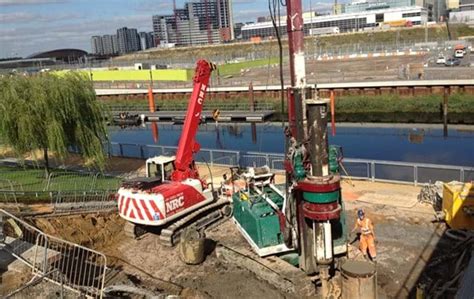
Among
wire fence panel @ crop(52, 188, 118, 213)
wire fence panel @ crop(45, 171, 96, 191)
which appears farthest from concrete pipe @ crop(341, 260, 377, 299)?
wire fence panel @ crop(45, 171, 96, 191)

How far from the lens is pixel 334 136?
38781 millimetres

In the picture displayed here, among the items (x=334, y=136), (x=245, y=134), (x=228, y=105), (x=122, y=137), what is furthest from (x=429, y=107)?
(x=122, y=137)

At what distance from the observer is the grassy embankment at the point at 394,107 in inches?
1608

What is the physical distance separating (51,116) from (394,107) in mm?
31702

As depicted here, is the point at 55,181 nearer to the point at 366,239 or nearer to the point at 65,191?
the point at 65,191

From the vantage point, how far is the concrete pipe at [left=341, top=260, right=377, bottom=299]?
9859 mm

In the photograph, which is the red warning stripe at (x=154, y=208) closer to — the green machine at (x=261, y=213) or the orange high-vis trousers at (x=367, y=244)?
the green machine at (x=261, y=213)

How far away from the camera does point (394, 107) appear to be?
44.1m

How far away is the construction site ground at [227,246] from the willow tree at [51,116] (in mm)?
5689

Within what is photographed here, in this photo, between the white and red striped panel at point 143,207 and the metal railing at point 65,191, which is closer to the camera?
the white and red striped panel at point 143,207

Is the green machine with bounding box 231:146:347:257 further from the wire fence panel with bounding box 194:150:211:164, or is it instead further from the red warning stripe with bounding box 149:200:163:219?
the wire fence panel with bounding box 194:150:211:164

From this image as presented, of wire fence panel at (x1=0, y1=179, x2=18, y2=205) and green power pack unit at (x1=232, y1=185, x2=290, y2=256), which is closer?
green power pack unit at (x1=232, y1=185, x2=290, y2=256)

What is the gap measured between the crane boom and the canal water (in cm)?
1740

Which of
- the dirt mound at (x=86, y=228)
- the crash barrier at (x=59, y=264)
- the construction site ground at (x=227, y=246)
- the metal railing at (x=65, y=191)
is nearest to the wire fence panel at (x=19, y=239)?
the crash barrier at (x=59, y=264)
